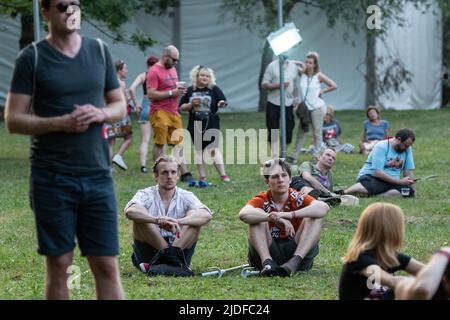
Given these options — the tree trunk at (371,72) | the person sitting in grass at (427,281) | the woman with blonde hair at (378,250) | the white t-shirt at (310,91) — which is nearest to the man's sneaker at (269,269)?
the woman with blonde hair at (378,250)

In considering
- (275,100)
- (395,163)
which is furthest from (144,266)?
(275,100)

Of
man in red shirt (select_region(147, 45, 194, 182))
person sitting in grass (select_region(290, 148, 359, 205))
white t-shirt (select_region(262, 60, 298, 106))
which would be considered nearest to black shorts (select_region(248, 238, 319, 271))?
person sitting in grass (select_region(290, 148, 359, 205))

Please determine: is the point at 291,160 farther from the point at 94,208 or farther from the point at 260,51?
the point at 260,51

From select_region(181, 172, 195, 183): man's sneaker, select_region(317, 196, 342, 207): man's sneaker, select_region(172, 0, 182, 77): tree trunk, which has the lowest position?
select_region(317, 196, 342, 207): man's sneaker

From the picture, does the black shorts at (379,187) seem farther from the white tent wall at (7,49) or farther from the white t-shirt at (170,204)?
the white tent wall at (7,49)

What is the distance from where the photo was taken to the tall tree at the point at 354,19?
2784 centimetres

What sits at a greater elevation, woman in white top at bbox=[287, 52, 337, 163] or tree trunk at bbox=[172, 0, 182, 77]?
tree trunk at bbox=[172, 0, 182, 77]

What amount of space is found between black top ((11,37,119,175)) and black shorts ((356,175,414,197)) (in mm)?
7835

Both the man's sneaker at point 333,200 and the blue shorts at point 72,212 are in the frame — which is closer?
the blue shorts at point 72,212

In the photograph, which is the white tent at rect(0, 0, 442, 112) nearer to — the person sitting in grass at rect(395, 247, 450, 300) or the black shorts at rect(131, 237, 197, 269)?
the black shorts at rect(131, 237, 197, 269)

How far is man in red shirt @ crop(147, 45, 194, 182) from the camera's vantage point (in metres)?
13.6

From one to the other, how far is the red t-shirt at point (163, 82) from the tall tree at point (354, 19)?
13.9 m

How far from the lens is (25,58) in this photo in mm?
5273
